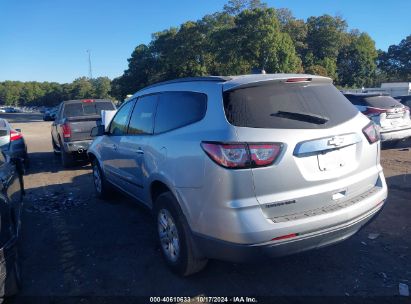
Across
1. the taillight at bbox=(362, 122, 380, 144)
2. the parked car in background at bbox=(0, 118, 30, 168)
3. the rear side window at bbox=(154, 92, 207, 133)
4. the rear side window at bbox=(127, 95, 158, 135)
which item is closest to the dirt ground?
the taillight at bbox=(362, 122, 380, 144)

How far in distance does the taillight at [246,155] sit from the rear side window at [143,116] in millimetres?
1434

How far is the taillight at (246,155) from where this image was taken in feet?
9.46

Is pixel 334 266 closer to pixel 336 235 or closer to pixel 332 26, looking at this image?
pixel 336 235

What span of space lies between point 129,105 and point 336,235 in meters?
3.18

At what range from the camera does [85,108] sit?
10844mm

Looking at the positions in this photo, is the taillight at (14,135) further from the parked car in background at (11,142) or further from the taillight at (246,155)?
the taillight at (246,155)

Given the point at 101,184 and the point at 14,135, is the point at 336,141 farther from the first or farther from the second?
the point at 14,135

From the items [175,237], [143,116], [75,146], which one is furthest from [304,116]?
[75,146]

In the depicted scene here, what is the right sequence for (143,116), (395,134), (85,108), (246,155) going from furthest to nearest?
(85,108) → (395,134) → (143,116) → (246,155)

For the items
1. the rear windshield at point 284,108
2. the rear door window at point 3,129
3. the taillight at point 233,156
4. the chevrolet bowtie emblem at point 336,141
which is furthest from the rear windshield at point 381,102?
the rear door window at point 3,129

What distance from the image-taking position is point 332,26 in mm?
69312

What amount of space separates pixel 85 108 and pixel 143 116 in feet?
22.6

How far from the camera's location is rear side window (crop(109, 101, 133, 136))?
5.11 meters

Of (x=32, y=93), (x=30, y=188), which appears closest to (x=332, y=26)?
(x=30, y=188)
